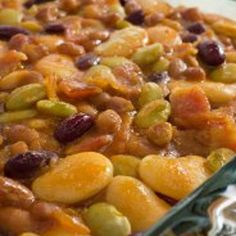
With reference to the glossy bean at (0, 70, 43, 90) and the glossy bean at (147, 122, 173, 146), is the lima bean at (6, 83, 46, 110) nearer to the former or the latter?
the glossy bean at (0, 70, 43, 90)

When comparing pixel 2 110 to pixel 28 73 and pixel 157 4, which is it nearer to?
pixel 28 73

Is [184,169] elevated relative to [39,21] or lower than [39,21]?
elevated

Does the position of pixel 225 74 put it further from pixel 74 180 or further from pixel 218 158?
pixel 74 180

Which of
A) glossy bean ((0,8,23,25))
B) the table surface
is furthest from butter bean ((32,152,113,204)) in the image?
the table surface

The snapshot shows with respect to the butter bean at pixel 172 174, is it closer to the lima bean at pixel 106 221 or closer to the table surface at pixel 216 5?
the lima bean at pixel 106 221

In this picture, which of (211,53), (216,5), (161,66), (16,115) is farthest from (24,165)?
(216,5)

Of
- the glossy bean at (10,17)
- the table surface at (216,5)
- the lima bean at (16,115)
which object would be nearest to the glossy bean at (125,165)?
the lima bean at (16,115)

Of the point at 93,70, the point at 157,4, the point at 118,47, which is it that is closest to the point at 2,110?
the point at 93,70
